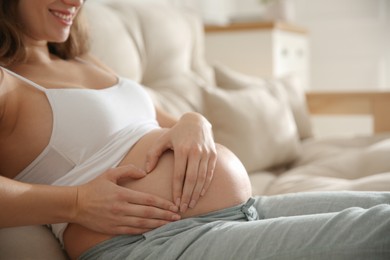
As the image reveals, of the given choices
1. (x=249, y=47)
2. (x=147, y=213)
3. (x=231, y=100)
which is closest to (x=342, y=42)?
(x=249, y=47)

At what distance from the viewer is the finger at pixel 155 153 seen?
1056 mm

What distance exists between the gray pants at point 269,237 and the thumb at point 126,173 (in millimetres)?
100

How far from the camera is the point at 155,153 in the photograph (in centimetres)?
106

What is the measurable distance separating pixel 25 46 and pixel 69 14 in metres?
0.11

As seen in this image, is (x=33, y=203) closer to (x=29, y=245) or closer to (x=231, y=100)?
(x=29, y=245)

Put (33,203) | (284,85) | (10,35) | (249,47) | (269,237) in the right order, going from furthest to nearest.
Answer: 1. (249,47)
2. (284,85)
3. (10,35)
4. (33,203)
5. (269,237)

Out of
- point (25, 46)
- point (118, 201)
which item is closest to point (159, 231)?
point (118, 201)

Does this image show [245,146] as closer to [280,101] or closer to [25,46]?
[280,101]

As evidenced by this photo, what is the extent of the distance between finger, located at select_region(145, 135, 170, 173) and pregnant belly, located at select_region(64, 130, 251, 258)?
1 cm

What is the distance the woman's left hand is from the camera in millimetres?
1011

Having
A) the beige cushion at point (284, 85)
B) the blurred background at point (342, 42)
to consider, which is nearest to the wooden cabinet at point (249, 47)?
the beige cushion at point (284, 85)

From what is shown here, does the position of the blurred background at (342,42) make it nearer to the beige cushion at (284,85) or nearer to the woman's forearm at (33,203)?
the beige cushion at (284,85)

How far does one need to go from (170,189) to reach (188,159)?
0.06m

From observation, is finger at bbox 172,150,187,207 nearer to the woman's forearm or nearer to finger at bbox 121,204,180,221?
finger at bbox 121,204,180,221
